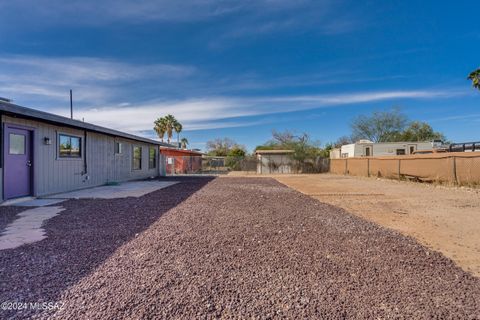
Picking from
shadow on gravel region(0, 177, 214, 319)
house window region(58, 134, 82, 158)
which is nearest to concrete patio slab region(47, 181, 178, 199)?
house window region(58, 134, 82, 158)

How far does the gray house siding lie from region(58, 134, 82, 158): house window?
0.14 meters

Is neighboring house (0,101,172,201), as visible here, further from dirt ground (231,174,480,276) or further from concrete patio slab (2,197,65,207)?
dirt ground (231,174,480,276)

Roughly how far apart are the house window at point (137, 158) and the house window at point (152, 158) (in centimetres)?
152

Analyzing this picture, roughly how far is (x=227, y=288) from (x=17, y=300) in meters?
1.72

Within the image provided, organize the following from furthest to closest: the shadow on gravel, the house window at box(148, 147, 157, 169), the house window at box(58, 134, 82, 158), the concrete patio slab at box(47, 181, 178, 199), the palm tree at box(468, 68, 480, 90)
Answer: the house window at box(148, 147, 157, 169) → the palm tree at box(468, 68, 480, 90) → the house window at box(58, 134, 82, 158) → the concrete patio slab at box(47, 181, 178, 199) → the shadow on gravel

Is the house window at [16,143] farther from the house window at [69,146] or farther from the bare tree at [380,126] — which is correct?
the bare tree at [380,126]

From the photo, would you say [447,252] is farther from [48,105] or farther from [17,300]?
[48,105]

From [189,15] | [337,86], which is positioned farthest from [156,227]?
[337,86]

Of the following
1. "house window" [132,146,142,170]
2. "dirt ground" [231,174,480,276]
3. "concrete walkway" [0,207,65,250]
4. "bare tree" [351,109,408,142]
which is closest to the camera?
"dirt ground" [231,174,480,276]

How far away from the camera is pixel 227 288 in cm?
228

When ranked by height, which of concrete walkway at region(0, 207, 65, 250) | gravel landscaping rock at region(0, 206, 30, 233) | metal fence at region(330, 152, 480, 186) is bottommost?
concrete walkway at region(0, 207, 65, 250)

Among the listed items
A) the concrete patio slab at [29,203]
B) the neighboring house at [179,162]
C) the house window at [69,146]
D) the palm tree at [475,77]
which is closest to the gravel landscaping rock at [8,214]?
the concrete patio slab at [29,203]

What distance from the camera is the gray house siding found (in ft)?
25.3

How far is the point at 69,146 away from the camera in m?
9.23
